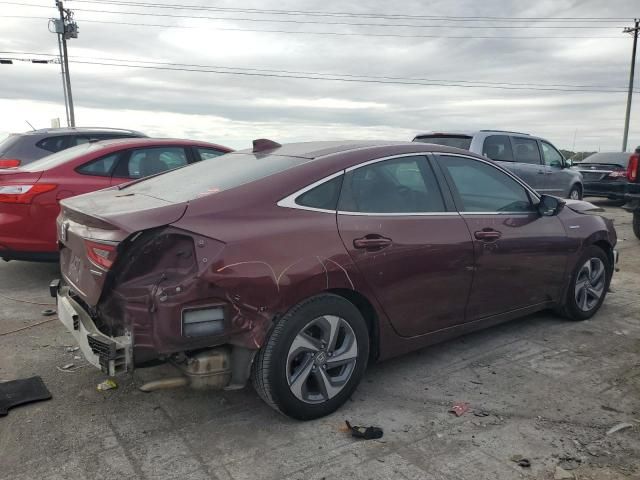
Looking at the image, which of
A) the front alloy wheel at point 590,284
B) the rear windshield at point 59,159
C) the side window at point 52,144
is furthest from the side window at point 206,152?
the front alloy wheel at point 590,284

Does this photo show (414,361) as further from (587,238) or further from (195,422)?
(587,238)

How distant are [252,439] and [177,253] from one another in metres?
1.11

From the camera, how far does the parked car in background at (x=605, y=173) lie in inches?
543

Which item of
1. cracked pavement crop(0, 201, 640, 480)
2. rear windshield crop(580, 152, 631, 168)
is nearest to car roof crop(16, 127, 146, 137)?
cracked pavement crop(0, 201, 640, 480)

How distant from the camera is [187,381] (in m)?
2.94

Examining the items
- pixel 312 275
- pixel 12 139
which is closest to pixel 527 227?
pixel 312 275

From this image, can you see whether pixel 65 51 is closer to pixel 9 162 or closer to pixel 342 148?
pixel 9 162

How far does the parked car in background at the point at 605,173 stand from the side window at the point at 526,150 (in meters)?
3.46

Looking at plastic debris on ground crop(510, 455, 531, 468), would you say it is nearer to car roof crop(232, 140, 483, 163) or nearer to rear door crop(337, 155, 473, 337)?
rear door crop(337, 155, 473, 337)

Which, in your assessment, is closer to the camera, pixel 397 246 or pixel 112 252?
pixel 112 252

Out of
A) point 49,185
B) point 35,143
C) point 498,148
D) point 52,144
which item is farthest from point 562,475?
point 498,148

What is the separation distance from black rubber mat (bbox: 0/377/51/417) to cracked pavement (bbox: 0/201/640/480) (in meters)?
0.07

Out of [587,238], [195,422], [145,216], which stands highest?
[145,216]

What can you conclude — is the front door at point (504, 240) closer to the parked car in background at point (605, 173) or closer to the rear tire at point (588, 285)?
the rear tire at point (588, 285)
